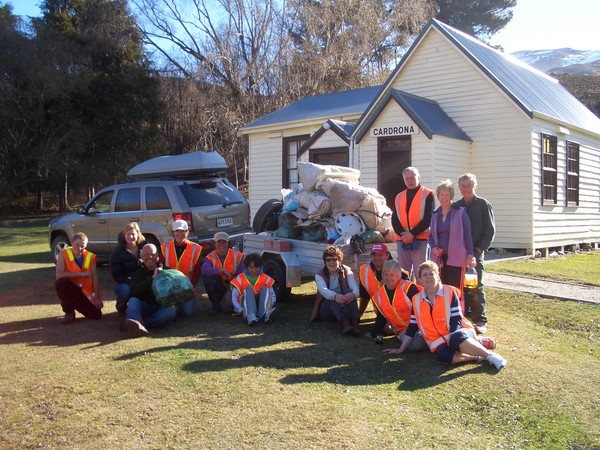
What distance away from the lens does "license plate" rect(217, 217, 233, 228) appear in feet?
33.9

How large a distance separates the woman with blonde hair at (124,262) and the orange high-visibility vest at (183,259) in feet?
1.26

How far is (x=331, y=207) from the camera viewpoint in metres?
8.05

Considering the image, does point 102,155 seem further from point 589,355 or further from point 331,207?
point 589,355

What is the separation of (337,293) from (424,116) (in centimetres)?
796

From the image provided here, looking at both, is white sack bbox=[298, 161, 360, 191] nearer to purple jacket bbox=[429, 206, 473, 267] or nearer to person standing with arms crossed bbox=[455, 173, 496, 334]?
person standing with arms crossed bbox=[455, 173, 496, 334]

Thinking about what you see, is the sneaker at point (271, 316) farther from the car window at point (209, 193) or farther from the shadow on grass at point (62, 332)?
the car window at point (209, 193)

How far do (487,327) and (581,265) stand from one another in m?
7.02

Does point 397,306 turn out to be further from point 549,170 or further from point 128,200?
point 549,170

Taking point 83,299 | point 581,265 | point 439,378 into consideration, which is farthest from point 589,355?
point 581,265

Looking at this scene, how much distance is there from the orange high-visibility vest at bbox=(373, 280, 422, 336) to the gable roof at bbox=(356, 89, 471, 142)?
24.6 ft

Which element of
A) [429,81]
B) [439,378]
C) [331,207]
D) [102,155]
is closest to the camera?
[439,378]

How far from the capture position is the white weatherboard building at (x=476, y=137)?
13594 millimetres

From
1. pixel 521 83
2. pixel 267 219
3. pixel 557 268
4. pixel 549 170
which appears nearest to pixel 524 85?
pixel 521 83

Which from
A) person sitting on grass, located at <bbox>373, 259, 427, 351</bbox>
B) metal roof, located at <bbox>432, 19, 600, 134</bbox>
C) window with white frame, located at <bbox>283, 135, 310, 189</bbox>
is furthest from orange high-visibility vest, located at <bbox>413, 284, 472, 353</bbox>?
window with white frame, located at <bbox>283, 135, 310, 189</bbox>
